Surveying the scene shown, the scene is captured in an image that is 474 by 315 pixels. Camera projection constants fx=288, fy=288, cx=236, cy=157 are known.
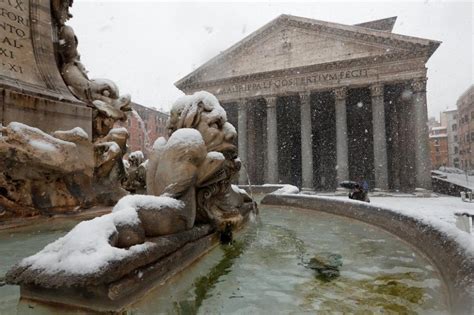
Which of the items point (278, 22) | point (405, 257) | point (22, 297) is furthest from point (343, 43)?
point (22, 297)

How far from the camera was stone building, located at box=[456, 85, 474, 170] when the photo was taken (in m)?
48.9

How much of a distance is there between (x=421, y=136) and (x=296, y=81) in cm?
1010

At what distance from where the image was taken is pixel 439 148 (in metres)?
72.6

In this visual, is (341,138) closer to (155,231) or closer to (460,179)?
(155,231)

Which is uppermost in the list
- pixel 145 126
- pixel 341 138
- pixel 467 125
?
pixel 145 126

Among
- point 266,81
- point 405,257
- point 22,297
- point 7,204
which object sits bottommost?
point 405,257

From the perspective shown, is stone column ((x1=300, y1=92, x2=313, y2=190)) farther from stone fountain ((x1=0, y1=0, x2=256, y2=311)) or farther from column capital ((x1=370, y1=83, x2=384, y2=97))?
stone fountain ((x1=0, y1=0, x2=256, y2=311))

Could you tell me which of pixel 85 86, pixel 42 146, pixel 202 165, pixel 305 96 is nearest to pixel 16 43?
pixel 85 86

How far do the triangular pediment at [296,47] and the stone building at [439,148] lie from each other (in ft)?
206

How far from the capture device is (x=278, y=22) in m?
25.3

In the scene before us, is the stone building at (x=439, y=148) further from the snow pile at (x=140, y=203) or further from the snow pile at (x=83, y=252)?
the snow pile at (x=83, y=252)

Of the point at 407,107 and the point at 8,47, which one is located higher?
the point at 407,107

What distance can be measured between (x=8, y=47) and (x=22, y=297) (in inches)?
151

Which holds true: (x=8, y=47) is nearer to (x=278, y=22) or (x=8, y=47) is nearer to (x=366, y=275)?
(x=366, y=275)
